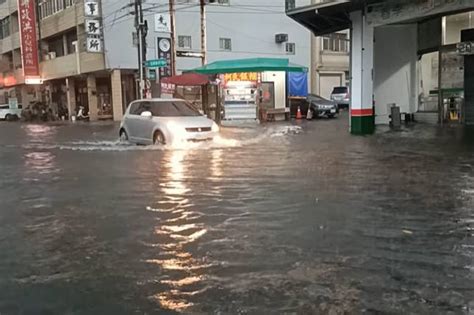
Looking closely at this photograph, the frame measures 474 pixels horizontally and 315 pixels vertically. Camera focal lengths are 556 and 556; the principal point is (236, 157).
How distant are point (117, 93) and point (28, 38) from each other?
510 inches

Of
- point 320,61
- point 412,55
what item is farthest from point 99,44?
point 412,55

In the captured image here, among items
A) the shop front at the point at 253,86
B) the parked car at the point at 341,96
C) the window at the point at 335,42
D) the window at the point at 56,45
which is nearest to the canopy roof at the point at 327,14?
the shop front at the point at 253,86

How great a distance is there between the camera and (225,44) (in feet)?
143

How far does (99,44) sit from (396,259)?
3568 centimetres

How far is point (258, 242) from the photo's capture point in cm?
573

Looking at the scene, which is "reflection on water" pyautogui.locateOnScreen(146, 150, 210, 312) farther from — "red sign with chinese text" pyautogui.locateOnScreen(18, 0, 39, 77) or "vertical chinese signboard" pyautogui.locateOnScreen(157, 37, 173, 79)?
"red sign with chinese text" pyautogui.locateOnScreen(18, 0, 39, 77)

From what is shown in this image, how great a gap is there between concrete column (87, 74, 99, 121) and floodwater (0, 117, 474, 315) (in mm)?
31909

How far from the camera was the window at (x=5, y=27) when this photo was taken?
58000 millimetres

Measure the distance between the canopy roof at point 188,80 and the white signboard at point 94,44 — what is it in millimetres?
10724

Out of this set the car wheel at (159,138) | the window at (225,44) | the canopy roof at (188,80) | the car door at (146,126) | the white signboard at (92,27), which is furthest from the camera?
the window at (225,44)

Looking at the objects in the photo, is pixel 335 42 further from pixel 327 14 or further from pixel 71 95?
pixel 327 14

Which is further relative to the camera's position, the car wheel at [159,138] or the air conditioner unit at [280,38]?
the air conditioner unit at [280,38]

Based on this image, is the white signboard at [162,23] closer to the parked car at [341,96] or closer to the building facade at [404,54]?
the building facade at [404,54]

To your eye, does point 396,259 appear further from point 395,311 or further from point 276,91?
point 276,91
